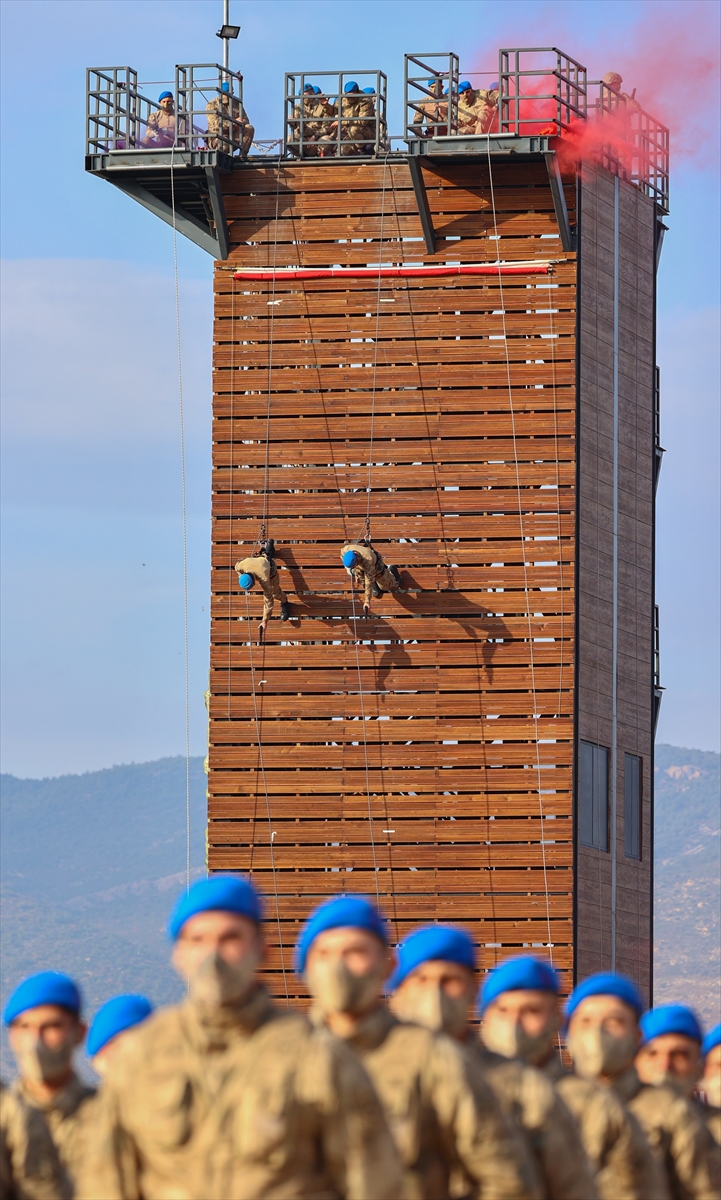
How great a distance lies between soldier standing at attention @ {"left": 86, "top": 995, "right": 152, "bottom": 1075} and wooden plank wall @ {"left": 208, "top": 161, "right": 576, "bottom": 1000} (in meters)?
19.6

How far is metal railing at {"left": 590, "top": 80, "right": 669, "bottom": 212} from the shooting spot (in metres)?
31.9

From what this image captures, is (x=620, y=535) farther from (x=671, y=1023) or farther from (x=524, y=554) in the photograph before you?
(x=671, y=1023)

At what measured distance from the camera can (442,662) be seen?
30234mm

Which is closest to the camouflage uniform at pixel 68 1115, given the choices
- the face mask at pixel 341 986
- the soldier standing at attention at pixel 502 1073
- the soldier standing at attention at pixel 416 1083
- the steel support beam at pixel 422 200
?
the soldier standing at attention at pixel 502 1073

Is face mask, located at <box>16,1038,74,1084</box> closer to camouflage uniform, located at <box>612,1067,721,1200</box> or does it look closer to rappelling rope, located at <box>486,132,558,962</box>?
camouflage uniform, located at <box>612,1067,721,1200</box>

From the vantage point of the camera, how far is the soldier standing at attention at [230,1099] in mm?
6641

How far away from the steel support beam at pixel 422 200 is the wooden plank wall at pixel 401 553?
0.17 m

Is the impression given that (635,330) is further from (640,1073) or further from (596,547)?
(640,1073)

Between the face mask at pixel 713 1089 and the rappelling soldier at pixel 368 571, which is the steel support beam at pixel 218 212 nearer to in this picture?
the rappelling soldier at pixel 368 571

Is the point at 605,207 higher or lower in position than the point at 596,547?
higher

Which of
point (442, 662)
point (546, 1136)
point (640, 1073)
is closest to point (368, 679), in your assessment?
point (442, 662)

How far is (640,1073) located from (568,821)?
63.0 ft

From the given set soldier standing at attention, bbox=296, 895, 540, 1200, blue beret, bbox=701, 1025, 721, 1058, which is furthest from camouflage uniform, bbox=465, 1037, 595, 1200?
blue beret, bbox=701, 1025, 721, 1058

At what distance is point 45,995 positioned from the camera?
340 inches
